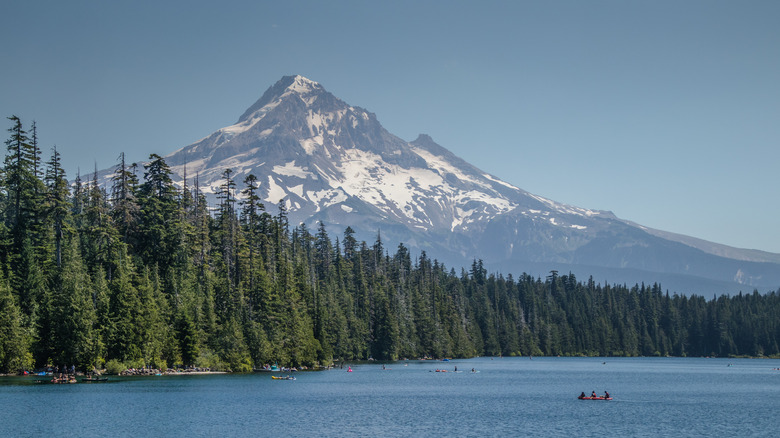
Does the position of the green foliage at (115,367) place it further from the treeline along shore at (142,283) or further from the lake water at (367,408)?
the lake water at (367,408)

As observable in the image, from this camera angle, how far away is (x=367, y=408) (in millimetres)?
88875

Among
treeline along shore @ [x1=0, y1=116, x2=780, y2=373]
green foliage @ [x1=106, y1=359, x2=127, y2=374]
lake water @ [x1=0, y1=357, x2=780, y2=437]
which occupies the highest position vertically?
treeline along shore @ [x1=0, y1=116, x2=780, y2=373]

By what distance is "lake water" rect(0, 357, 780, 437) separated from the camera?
71.4 m

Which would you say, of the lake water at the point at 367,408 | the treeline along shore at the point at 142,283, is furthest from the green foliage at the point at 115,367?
the lake water at the point at 367,408

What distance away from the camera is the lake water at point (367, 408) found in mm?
71375

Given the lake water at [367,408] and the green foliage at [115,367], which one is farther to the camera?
the green foliage at [115,367]

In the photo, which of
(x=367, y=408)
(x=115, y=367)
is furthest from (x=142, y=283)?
(x=367, y=408)

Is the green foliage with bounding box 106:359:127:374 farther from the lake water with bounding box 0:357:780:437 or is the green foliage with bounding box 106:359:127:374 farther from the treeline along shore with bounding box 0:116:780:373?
the lake water with bounding box 0:357:780:437

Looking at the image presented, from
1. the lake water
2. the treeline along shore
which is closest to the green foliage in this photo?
the treeline along shore

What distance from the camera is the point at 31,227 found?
116188 millimetres

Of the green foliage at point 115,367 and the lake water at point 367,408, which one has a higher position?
the green foliage at point 115,367

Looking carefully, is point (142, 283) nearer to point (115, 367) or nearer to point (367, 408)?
point (115, 367)

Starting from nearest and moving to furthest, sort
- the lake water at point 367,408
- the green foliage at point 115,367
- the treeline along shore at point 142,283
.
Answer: the lake water at point 367,408
the treeline along shore at point 142,283
the green foliage at point 115,367

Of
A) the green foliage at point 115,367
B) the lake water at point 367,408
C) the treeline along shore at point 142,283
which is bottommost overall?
A: the lake water at point 367,408
